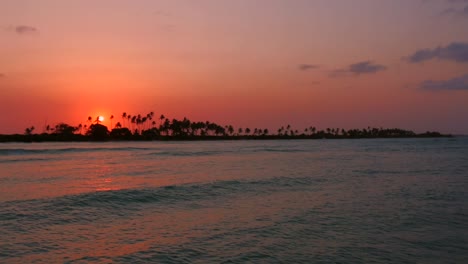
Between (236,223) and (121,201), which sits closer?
(236,223)

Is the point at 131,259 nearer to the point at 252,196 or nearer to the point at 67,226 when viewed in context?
the point at 67,226

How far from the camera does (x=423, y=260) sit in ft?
32.7

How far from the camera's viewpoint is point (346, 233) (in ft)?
41.2

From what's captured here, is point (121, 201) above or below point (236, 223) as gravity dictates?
below

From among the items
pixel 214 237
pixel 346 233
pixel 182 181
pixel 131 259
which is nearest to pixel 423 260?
pixel 346 233

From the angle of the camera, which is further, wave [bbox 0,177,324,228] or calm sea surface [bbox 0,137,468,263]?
wave [bbox 0,177,324,228]

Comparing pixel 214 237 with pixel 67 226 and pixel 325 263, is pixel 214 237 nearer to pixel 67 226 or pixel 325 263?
pixel 325 263

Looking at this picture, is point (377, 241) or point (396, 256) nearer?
point (396, 256)

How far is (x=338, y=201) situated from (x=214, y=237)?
27.1 feet

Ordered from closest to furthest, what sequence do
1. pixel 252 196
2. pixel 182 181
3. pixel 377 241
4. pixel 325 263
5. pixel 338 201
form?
pixel 325 263 < pixel 377 241 < pixel 338 201 < pixel 252 196 < pixel 182 181

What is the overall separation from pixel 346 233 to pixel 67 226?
919 centimetres

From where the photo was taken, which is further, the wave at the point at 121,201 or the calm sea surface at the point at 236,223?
the wave at the point at 121,201

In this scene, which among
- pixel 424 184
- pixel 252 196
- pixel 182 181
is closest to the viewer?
pixel 252 196

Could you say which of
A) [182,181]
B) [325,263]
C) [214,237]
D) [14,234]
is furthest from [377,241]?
[182,181]
